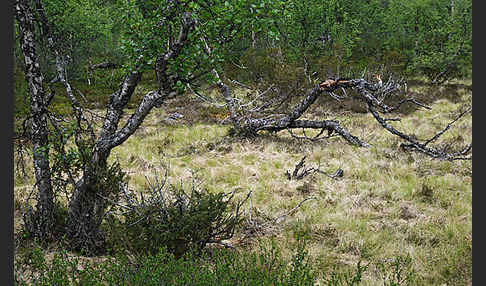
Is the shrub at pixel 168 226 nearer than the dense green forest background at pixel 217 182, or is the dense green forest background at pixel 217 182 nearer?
the dense green forest background at pixel 217 182

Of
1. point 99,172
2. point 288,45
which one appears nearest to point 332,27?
point 288,45

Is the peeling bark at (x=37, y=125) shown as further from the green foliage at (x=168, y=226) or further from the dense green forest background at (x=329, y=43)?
the dense green forest background at (x=329, y=43)

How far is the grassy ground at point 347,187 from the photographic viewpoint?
4602 millimetres

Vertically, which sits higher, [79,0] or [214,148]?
[79,0]

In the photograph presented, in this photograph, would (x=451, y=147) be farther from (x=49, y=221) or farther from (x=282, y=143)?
(x=49, y=221)

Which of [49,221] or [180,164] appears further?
[180,164]

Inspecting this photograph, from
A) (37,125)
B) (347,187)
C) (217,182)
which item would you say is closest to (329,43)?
(347,187)

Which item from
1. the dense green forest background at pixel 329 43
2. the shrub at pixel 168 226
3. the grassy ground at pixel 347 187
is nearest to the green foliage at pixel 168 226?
the shrub at pixel 168 226

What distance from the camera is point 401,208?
5.97 m

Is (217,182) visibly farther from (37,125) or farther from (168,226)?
(37,125)

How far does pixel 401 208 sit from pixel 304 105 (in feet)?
14.1

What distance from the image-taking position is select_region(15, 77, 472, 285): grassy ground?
15.1 ft

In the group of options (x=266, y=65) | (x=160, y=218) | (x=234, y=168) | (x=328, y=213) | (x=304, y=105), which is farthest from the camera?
(x=266, y=65)

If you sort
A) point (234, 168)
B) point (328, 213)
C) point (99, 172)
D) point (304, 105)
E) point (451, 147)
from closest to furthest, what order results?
point (99, 172), point (328, 213), point (234, 168), point (451, 147), point (304, 105)
